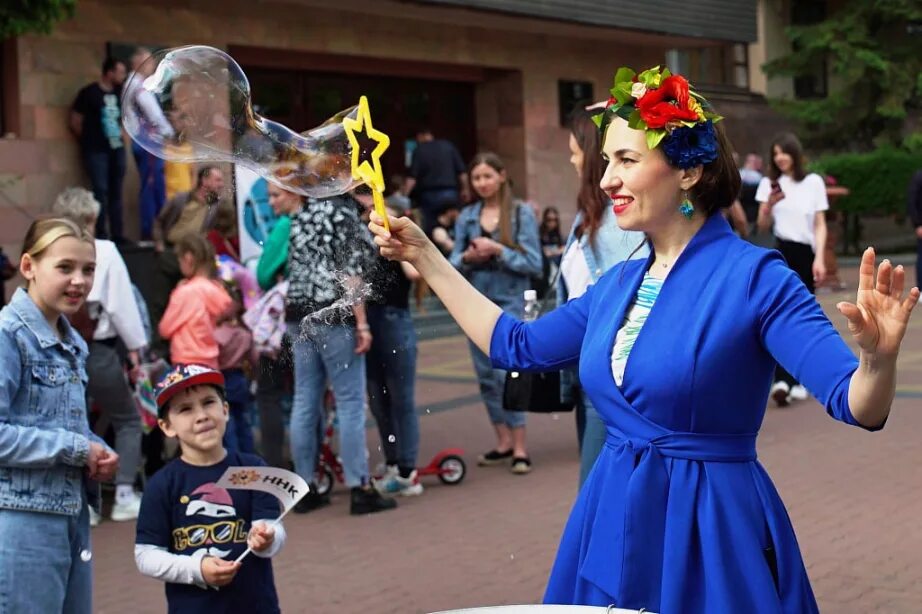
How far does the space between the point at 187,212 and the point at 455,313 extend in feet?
20.4

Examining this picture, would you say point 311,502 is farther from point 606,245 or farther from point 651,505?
point 651,505

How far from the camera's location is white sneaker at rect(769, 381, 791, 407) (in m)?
10.7

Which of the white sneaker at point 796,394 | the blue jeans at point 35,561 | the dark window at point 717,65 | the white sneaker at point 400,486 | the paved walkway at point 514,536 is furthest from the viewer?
the dark window at point 717,65

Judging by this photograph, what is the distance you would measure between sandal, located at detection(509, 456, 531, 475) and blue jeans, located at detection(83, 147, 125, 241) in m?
6.72

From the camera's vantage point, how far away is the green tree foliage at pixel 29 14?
30.9ft

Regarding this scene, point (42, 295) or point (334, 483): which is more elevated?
point (42, 295)

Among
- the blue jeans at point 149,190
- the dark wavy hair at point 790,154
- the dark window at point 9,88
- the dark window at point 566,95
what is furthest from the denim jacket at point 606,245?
Answer: the dark window at point 566,95

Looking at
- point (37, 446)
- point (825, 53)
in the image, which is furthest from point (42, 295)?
point (825, 53)

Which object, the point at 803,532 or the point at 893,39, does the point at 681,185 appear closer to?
the point at 803,532

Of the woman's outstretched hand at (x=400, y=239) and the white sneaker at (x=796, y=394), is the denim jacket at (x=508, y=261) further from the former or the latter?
the woman's outstretched hand at (x=400, y=239)

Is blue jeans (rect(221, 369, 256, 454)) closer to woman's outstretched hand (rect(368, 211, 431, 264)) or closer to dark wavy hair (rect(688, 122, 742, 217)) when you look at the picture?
woman's outstretched hand (rect(368, 211, 431, 264))

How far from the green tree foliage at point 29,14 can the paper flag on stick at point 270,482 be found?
642 centimetres

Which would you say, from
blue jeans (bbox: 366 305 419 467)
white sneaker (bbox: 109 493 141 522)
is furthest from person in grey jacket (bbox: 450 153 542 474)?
white sneaker (bbox: 109 493 141 522)

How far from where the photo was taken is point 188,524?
166 inches
